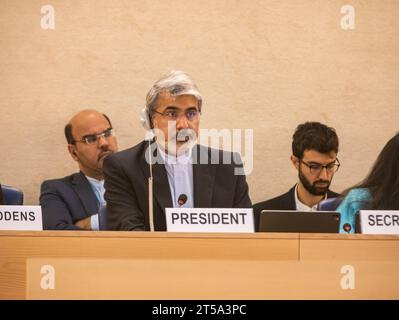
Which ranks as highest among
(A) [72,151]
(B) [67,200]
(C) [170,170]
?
(A) [72,151]

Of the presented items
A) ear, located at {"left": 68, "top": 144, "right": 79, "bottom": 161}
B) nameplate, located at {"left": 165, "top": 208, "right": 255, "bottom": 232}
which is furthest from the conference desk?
ear, located at {"left": 68, "top": 144, "right": 79, "bottom": 161}

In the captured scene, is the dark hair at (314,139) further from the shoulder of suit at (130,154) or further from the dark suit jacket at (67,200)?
the dark suit jacket at (67,200)

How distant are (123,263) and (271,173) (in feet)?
6.94

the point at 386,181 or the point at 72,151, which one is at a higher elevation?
the point at 72,151

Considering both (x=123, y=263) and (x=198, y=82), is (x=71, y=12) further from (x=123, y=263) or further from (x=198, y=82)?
(x=123, y=263)

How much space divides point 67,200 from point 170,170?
74 centimetres

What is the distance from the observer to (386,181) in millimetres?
4285

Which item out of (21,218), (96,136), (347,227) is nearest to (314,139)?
(347,227)

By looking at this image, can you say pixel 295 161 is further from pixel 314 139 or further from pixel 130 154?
pixel 130 154

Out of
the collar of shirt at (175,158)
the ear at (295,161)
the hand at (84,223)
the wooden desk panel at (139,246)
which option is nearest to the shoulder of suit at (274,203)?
the ear at (295,161)

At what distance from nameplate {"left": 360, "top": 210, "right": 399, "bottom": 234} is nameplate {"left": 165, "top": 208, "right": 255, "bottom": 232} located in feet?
A: 1.68

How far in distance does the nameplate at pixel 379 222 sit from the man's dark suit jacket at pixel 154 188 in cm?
81

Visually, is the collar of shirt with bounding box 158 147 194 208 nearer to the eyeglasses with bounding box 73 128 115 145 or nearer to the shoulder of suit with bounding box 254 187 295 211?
the eyeglasses with bounding box 73 128 115 145

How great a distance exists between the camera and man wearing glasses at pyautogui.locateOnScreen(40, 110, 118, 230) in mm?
4359
